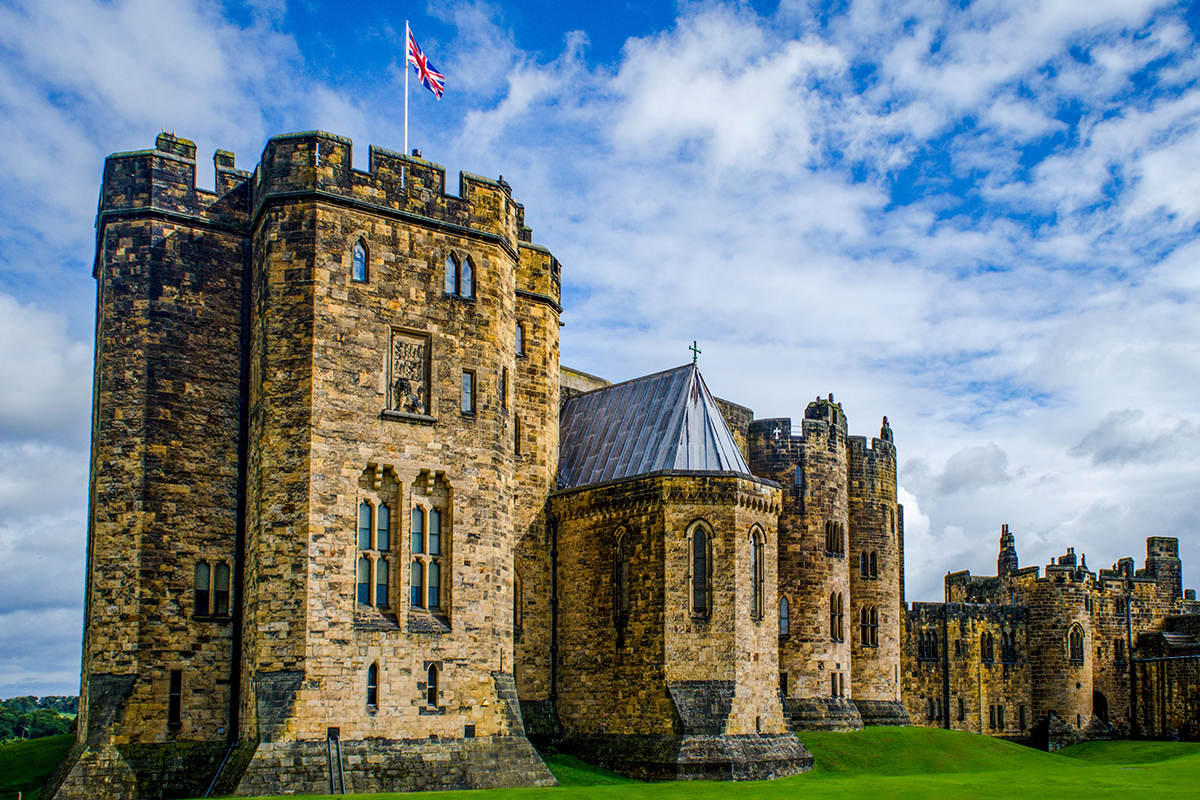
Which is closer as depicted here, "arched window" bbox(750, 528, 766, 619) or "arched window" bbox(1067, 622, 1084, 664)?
"arched window" bbox(750, 528, 766, 619)

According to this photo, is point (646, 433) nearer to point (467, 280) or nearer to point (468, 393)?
point (468, 393)

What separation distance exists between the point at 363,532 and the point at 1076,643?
156ft

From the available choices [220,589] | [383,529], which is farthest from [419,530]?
[220,589]

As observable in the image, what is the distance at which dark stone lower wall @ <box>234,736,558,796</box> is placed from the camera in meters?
28.5

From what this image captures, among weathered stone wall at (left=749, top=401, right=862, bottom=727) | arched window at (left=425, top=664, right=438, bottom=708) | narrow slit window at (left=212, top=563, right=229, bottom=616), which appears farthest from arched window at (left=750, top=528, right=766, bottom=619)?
narrow slit window at (left=212, top=563, right=229, bottom=616)

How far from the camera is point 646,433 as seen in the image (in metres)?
41.4

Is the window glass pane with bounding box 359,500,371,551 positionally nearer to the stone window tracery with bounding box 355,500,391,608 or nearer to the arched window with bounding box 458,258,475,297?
the stone window tracery with bounding box 355,500,391,608

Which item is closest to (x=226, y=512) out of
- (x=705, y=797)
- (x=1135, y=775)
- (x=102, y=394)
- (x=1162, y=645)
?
(x=102, y=394)

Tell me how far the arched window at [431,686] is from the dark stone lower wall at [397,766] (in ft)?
3.57

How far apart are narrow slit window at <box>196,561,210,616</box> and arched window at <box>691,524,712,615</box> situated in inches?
604

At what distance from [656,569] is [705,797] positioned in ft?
35.8

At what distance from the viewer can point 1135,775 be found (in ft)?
119

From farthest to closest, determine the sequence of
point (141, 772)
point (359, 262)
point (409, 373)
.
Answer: point (409, 373)
point (359, 262)
point (141, 772)

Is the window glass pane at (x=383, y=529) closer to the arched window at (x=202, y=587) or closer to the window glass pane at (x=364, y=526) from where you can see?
the window glass pane at (x=364, y=526)
